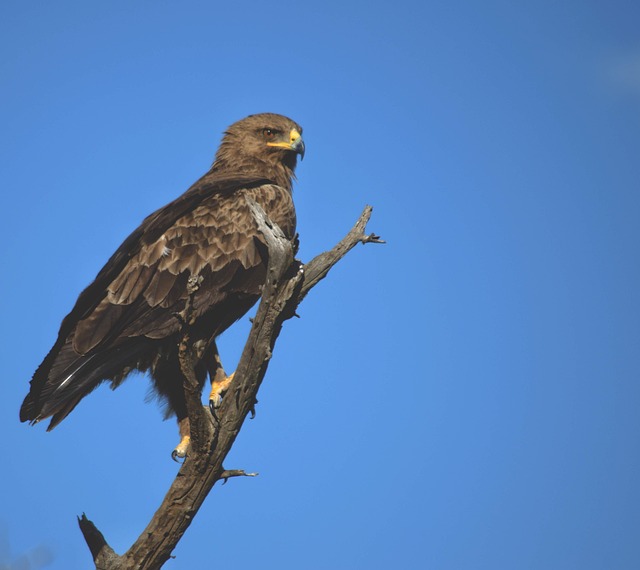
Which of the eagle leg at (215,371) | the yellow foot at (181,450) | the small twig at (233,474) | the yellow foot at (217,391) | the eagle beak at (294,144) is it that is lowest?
the small twig at (233,474)

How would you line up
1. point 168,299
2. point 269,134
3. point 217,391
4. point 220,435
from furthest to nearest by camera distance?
1. point 269,134
2. point 217,391
3. point 168,299
4. point 220,435

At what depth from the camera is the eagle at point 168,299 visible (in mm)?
6504

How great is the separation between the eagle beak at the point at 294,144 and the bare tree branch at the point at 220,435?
10.9 ft

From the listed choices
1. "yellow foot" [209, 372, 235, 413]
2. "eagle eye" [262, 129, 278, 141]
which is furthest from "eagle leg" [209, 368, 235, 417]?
"eagle eye" [262, 129, 278, 141]

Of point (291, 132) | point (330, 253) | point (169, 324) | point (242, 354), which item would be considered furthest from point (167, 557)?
point (291, 132)

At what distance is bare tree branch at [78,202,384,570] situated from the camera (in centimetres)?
544

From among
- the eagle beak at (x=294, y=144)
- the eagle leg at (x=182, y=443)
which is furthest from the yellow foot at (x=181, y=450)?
the eagle beak at (x=294, y=144)

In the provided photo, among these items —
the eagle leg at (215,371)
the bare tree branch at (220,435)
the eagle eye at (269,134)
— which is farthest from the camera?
the eagle eye at (269,134)

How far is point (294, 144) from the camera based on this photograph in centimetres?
894

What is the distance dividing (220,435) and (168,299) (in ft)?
5.71

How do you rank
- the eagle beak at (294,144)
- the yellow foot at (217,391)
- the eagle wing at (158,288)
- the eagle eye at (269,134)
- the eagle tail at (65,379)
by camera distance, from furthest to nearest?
1. the eagle eye at (269,134)
2. the eagle beak at (294,144)
3. the yellow foot at (217,391)
4. the eagle wing at (158,288)
5. the eagle tail at (65,379)

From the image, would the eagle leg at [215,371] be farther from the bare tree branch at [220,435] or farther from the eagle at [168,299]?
the bare tree branch at [220,435]

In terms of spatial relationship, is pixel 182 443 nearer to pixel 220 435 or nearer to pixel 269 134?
pixel 220 435

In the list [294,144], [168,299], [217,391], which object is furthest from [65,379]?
[294,144]
